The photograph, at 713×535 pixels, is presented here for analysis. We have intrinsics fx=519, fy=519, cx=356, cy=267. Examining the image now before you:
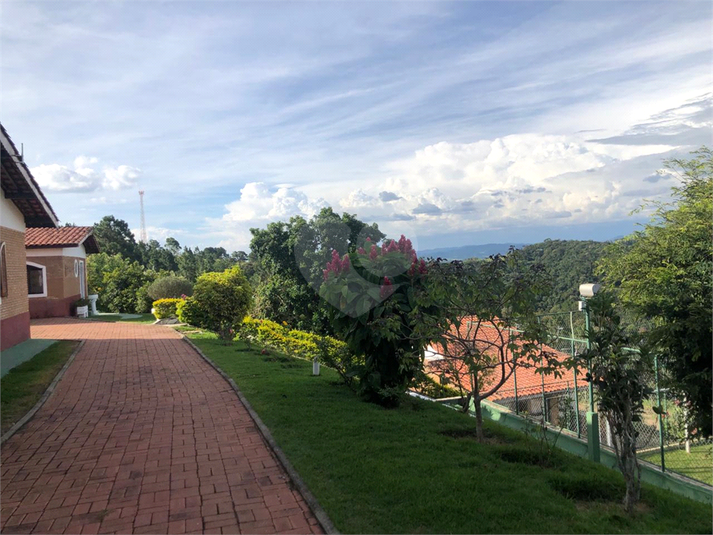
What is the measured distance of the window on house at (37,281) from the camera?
21.4 m

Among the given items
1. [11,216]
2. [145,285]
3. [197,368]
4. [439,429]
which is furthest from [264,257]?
[439,429]

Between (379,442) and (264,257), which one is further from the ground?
(264,257)

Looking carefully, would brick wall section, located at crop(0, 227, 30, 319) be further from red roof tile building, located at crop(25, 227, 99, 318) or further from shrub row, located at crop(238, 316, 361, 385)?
red roof tile building, located at crop(25, 227, 99, 318)

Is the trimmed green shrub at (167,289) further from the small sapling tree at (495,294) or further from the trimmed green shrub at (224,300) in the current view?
the small sapling tree at (495,294)

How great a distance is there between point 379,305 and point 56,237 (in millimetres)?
20491

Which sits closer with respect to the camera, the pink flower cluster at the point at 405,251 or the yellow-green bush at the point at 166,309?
the pink flower cluster at the point at 405,251

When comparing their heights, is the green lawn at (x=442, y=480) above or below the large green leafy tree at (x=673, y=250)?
below

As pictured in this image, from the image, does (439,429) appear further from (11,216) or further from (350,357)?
(11,216)

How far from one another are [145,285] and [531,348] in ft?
84.6

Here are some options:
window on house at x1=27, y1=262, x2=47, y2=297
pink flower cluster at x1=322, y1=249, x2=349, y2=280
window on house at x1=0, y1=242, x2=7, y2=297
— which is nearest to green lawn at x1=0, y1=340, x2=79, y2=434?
window on house at x1=0, y1=242, x2=7, y2=297

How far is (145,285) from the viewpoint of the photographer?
1084 inches

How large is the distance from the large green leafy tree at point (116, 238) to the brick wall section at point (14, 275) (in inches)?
1377

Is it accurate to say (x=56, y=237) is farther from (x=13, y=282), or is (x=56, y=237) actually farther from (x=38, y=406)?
(x=38, y=406)

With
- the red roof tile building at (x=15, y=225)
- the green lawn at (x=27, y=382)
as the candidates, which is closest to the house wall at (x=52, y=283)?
the red roof tile building at (x=15, y=225)
